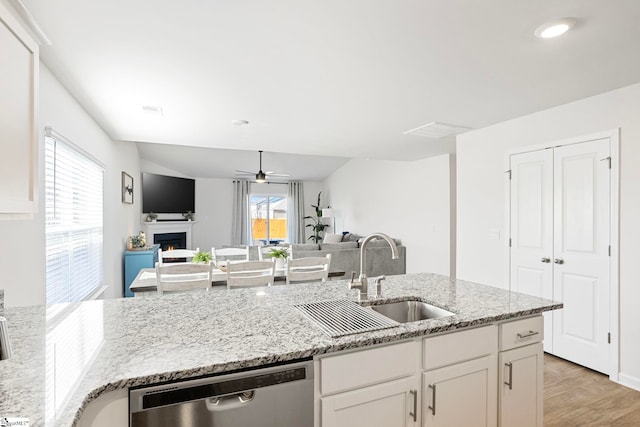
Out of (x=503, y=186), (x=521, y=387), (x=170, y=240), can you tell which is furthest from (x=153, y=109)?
(x=170, y=240)

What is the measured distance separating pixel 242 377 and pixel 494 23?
2.03 m

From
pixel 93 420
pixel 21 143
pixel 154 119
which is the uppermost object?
pixel 154 119

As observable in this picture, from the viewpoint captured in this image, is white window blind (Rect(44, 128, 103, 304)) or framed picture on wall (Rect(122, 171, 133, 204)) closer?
white window blind (Rect(44, 128, 103, 304))

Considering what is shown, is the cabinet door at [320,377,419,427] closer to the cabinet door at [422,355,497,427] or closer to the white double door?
the cabinet door at [422,355,497,427]

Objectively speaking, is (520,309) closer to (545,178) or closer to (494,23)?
(494,23)

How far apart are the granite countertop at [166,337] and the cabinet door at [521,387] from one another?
0.22 m

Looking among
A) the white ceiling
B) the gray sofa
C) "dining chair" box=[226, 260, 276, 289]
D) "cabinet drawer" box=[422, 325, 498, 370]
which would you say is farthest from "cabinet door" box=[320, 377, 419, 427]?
the gray sofa

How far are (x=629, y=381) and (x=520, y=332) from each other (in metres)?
1.86

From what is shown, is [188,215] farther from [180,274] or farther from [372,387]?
[372,387]

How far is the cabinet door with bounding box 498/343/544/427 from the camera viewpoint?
61.2 inches

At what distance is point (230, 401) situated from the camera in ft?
3.47

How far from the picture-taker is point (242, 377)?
3.45 ft

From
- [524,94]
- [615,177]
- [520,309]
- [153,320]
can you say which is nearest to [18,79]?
[153,320]

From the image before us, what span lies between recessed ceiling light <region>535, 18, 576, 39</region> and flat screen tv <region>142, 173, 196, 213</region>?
7063 millimetres
